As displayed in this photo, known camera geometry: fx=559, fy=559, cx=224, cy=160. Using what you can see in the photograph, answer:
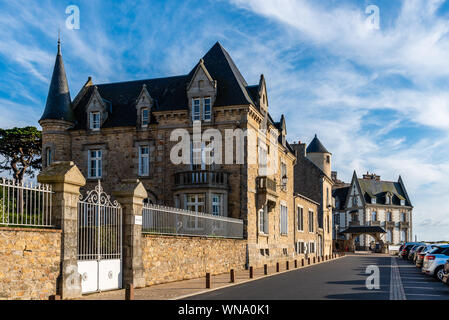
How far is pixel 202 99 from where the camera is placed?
31.9m

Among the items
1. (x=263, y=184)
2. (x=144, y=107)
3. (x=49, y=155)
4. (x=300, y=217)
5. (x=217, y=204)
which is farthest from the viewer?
(x=300, y=217)

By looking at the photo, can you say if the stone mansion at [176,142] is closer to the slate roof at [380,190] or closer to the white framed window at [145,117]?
the white framed window at [145,117]

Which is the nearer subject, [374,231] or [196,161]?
[196,161]

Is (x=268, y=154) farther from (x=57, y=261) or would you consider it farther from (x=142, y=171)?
(x=57, y=261)

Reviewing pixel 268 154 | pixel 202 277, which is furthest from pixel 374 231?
pixel 202 277

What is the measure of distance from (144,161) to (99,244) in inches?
685

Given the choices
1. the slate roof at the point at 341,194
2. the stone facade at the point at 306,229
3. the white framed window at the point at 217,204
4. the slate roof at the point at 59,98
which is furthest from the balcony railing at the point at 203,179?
the slate roof at the point at 341,194

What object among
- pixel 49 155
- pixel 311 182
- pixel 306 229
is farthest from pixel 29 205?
pixel 311 182

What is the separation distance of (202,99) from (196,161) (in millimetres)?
3559

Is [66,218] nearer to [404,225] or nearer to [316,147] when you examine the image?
[316,147]

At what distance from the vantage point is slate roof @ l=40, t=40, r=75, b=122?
34750 millimetres

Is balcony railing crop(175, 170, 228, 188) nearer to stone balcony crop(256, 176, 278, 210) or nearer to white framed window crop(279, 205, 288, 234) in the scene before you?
stone balcony crop(256, 176, 278, 210)

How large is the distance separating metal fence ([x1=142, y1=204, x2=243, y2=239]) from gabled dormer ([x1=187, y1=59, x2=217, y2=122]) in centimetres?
660

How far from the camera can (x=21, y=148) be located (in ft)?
162
